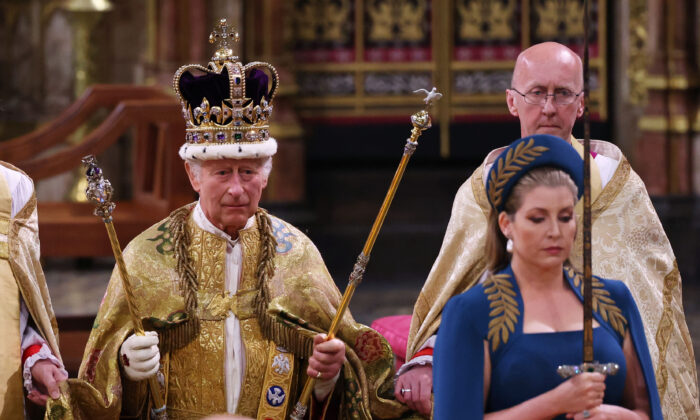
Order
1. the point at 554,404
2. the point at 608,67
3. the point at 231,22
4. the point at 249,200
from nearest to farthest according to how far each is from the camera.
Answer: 1. the point at 554,404
2. the point at 249,200
3. the point at 231,22
4. the point at 608,67

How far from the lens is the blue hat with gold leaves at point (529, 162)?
280cm

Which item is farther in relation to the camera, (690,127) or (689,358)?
(690,127)

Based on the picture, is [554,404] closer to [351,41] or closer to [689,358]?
[689,358]

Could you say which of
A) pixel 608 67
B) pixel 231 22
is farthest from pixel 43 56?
pixel 608 67

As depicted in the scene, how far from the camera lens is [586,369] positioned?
8.71 ft

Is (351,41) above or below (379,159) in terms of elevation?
above

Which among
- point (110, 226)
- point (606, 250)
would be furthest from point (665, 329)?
point (110, 226)

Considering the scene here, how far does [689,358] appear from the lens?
151 inches

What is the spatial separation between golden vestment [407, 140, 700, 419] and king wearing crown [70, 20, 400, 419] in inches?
12.4

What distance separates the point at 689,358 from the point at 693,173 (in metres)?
6.30

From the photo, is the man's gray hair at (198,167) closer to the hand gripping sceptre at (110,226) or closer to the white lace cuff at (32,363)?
the hand gripping sceptre at (110,226)

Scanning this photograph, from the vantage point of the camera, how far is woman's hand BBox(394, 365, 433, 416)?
3.80 meters

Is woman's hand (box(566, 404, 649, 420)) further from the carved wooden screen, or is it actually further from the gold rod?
the carved wooden screen

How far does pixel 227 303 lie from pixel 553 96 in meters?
1.13
